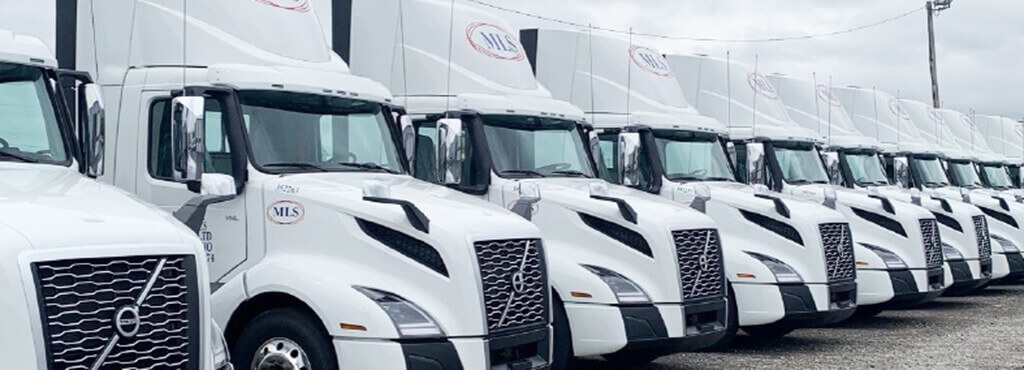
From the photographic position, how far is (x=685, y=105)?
15383 millimetres

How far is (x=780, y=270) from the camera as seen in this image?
45.4ft

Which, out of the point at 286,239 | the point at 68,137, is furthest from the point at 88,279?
the point at 286,239

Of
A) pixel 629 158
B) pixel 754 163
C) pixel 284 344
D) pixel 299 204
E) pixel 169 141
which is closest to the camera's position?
pixel 284 344

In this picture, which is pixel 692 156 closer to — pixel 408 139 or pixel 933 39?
pixel 408 139

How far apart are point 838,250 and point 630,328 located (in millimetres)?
4602

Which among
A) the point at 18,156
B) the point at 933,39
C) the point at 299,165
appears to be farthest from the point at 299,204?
the point at 933,39

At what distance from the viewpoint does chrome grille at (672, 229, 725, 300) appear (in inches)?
462

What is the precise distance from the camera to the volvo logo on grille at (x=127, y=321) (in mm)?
5922

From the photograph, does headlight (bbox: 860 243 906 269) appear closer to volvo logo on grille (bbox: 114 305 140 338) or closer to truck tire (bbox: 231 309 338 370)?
truck tire (bbox: 231 309 338 370)

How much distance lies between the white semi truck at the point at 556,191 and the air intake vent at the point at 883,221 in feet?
17.6

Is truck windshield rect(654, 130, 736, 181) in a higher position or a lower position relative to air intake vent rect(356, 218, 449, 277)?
higher

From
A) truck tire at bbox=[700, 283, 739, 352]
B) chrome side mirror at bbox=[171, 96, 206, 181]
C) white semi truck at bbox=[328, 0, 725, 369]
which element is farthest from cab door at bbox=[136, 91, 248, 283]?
truck tire at bbox=[700, 283, 739, 352]

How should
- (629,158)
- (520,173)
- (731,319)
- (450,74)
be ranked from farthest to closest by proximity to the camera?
1. (731,319)
2. (629,158)
3. (450,74)
4. (520,173)

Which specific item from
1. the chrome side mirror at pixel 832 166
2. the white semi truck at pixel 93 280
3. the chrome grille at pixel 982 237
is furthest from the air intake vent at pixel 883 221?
the white semi truck at pixel 93 280
